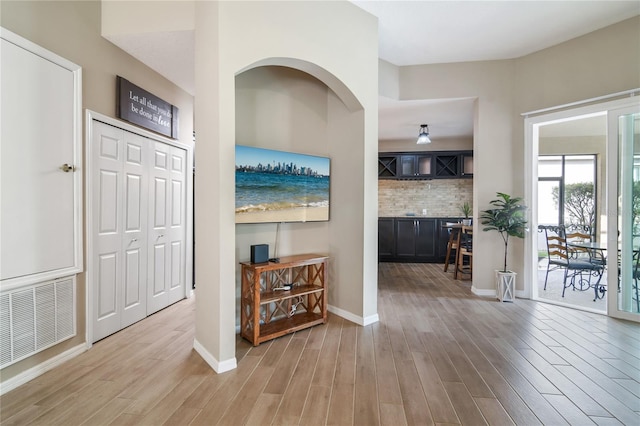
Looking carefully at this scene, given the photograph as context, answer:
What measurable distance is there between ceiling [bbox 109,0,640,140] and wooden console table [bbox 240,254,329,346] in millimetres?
2251

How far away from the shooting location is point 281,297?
2.95 meters

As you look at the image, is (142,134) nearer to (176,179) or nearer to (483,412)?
(176,179)

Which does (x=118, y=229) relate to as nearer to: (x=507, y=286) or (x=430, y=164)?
(x=507, y=286)

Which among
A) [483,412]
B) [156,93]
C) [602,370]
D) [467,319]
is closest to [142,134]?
[156,93]

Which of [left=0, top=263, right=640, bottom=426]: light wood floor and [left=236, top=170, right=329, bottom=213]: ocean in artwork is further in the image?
[left=236, top=170, right=329, bottom=213]: ocean in artwork

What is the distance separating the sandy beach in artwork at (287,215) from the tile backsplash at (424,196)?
14.4 ft

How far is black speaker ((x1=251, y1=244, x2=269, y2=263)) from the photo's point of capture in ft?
9.57

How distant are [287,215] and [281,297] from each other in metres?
0.80

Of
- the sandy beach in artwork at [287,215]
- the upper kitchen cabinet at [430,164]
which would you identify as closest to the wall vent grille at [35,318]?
the sandy beach in artwork at [287,215]

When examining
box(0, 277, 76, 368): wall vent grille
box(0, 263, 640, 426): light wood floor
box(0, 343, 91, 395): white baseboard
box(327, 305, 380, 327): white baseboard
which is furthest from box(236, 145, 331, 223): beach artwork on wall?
box(0, 343, 91, 395): white baseboard

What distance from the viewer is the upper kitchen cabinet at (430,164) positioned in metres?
7.04

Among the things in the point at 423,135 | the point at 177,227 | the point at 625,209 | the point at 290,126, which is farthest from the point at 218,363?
the point at 423,135

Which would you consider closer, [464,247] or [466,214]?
[464,247]

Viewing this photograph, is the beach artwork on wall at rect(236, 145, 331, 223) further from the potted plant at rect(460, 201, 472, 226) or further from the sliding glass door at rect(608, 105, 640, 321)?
the potted plant at rect(460, 201, 472, 226)
